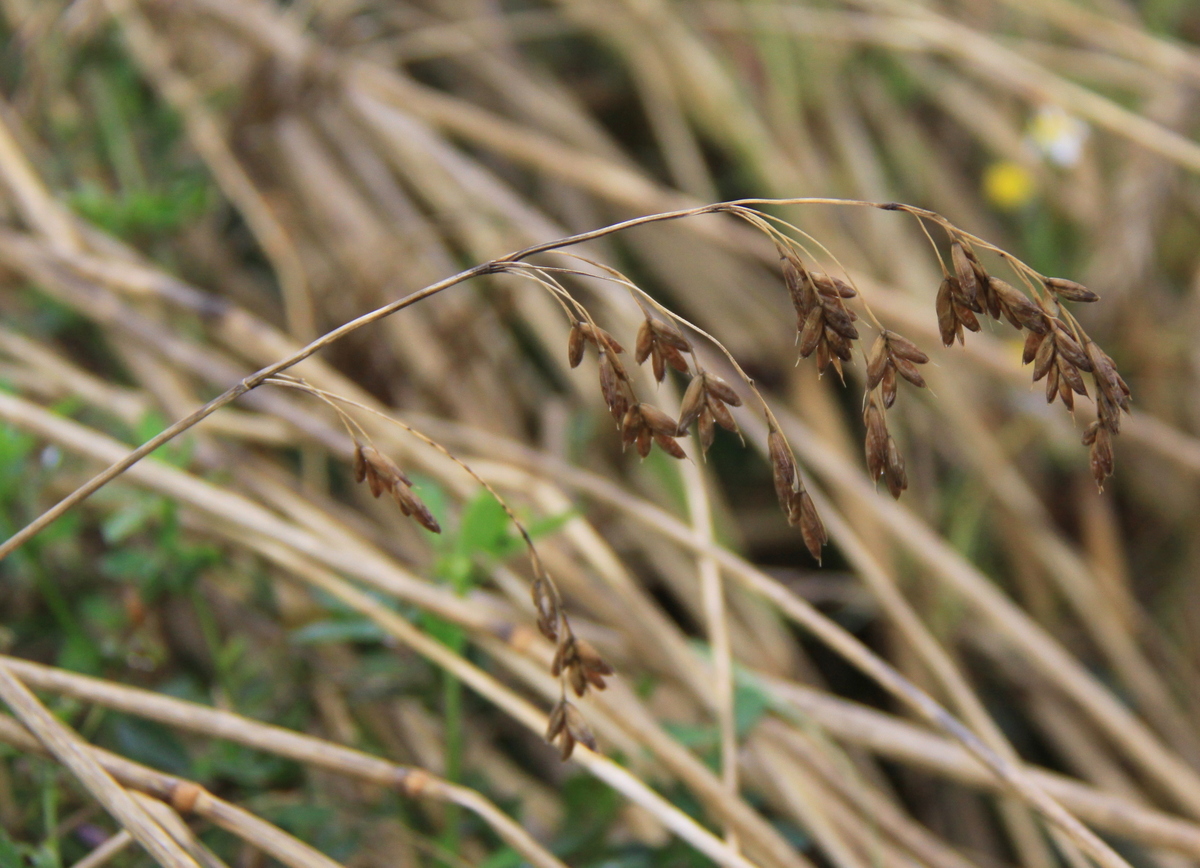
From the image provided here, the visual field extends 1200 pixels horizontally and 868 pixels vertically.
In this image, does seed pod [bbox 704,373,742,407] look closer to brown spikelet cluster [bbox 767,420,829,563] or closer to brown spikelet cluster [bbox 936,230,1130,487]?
brown spikelet cluster [bbox 767,420,829,563]

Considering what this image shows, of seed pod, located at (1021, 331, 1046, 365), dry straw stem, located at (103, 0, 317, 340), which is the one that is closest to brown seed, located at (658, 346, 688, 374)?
seed pod, located at (1021, 331, 1046, 365)

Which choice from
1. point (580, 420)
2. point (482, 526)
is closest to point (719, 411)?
point (482, 526)

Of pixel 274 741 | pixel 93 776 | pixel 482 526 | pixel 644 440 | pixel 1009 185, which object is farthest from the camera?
pixel 1009 185

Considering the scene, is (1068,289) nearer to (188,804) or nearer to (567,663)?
(567,663)

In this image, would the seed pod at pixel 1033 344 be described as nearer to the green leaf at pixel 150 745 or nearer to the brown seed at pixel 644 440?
the brown seed at pixel 644 440

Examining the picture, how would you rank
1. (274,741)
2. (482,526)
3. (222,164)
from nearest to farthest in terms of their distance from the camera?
(274,741) → (482,526) → (222,164)

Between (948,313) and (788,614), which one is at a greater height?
(948,313)

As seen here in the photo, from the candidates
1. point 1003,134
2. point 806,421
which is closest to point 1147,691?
point 806,421

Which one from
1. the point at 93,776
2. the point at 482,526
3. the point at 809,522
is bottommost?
the point at 93,776
